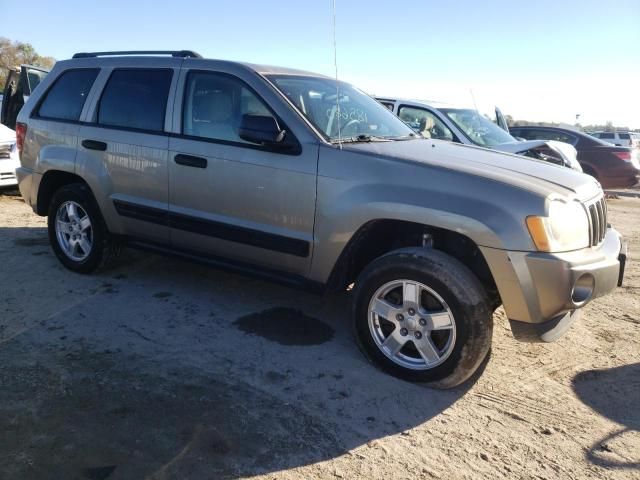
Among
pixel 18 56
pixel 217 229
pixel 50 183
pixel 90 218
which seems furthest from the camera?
pixel 18 56

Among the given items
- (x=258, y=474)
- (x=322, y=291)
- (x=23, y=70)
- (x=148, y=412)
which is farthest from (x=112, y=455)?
(x=23, y=70)

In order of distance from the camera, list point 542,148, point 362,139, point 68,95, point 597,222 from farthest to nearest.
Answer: point 542,148 → point 68,95 → point 362,139 → point 597,222

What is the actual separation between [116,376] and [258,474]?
1.23m

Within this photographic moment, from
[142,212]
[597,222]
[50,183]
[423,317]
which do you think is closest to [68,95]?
[50,183]

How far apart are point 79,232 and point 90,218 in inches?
10.1

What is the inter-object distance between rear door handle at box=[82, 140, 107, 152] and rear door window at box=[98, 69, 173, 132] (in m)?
0.18

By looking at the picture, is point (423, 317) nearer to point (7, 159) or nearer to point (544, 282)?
point (544, 282)

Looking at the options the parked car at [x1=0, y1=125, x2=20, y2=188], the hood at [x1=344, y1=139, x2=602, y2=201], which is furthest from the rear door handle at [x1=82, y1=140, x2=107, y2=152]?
the parked car at [x1=0, y1=125, x2=20, y2=188]

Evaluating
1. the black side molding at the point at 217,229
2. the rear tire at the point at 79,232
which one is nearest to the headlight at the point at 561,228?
the black side molding at the point at 217,229

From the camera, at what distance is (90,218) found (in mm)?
4836

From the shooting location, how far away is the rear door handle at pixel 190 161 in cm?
400

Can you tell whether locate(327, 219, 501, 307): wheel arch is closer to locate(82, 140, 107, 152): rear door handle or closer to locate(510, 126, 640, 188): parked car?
locate(82, 140, 107, 152): rear door handle

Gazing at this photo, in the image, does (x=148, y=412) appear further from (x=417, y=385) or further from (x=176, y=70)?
(x=176, y=70)

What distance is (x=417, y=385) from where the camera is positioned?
334cm
